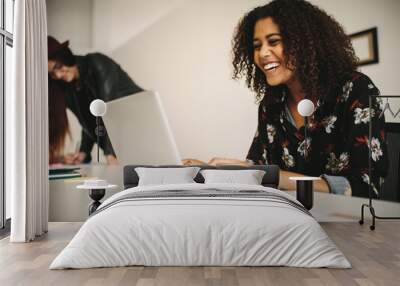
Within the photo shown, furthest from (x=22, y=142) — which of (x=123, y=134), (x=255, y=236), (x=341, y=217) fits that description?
(x=341, y=217)

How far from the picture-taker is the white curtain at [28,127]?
5402 mm

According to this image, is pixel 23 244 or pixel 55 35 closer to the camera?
pixel 23 244

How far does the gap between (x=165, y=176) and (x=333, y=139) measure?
2208mm

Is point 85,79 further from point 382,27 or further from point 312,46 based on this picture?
point 382,27

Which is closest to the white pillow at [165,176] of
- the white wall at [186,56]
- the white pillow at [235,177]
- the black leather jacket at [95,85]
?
the white pillow at [235,177]

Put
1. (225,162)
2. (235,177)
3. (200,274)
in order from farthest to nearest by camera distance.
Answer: (225,162) → (235,177) → (200,274)

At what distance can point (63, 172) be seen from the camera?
7031 millimetres

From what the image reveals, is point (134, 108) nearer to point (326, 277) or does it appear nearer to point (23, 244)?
point (23, 244)

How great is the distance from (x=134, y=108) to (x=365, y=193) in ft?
10.5

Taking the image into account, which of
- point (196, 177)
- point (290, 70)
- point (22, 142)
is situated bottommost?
point (196, 177)

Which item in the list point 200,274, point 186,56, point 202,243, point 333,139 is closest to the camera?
point 200,274

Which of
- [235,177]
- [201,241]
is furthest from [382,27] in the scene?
[201,241]

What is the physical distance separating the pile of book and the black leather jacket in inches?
23.9

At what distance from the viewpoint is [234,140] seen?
23.0 feet
